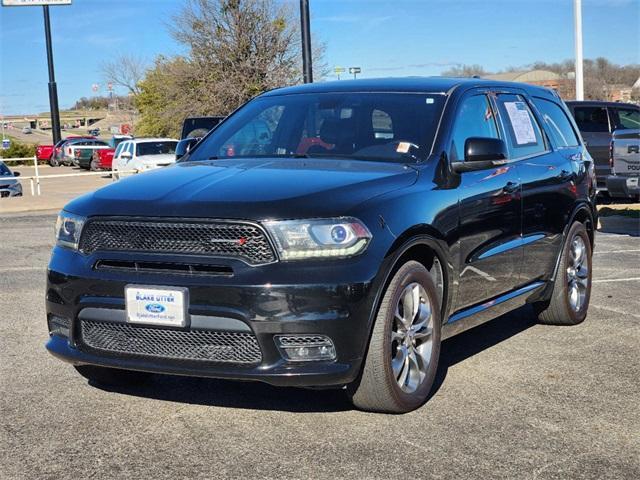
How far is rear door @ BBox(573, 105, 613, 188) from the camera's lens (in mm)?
18109

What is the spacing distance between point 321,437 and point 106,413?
1.20 metres

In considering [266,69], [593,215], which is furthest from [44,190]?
[593,215]

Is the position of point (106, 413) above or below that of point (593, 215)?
below

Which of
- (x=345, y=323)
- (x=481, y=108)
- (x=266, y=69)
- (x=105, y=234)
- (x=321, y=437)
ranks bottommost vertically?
(x=321, y=437)

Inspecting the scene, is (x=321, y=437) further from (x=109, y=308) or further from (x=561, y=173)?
(x=561, y=173)

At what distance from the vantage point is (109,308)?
4.44 m

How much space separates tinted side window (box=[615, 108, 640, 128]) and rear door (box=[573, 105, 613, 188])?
204 mm

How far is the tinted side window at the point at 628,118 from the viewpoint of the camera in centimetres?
1842

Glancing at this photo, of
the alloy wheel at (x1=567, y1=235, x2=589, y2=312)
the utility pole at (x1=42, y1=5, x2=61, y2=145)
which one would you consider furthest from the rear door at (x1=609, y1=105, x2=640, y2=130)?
the utility pole at (x1=42, y1=5, x2=61, y2=145)

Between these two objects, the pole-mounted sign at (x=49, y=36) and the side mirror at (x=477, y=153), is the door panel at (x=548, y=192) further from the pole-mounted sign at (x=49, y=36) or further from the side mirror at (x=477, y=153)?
the pole-mounted sign at (x=49, y=36)

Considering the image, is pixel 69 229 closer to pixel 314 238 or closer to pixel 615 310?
pixel 314 238

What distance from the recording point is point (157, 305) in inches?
170

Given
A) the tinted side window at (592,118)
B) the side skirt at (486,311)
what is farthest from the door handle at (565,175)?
the tinted side window at (592,118)

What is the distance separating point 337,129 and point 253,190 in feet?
4.30
